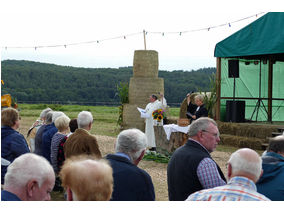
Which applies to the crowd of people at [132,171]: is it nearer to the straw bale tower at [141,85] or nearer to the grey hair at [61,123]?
the grey hair at [61,123]

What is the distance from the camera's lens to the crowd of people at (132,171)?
2.33 metres

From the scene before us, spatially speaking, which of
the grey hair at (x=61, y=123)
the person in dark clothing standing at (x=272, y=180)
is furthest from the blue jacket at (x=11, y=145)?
the person in dark clothing standing at (x=272, y=180)

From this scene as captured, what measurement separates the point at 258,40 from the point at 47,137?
8780mm

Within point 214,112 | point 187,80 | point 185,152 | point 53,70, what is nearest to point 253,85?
point 214,112

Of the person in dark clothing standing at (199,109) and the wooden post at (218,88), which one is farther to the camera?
the wooden post at (218,88)

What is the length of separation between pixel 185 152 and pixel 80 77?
176 feet

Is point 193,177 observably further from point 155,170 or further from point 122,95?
point 122,95

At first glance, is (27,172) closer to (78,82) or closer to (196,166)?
(196,166)

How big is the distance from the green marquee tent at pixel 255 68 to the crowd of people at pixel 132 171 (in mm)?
9123

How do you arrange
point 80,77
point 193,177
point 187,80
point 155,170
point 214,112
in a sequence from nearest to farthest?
point 193,177, point 155,170, point 214,112, point 187,80, point 80,77

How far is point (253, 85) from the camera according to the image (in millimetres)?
15898

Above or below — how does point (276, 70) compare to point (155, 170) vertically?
above

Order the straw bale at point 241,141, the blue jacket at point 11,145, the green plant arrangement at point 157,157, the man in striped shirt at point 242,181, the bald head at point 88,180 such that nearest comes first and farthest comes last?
1. the bald head at point 88,180
2. the man in striped shirt at point 242,181
3. the blue jacket at point 11,145
4. the green plant arrangement at point 157,157
5. the straw bale at point 241,141

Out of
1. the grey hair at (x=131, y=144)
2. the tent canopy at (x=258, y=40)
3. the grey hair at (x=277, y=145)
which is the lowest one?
the grey hair at (x=277, y=145)
